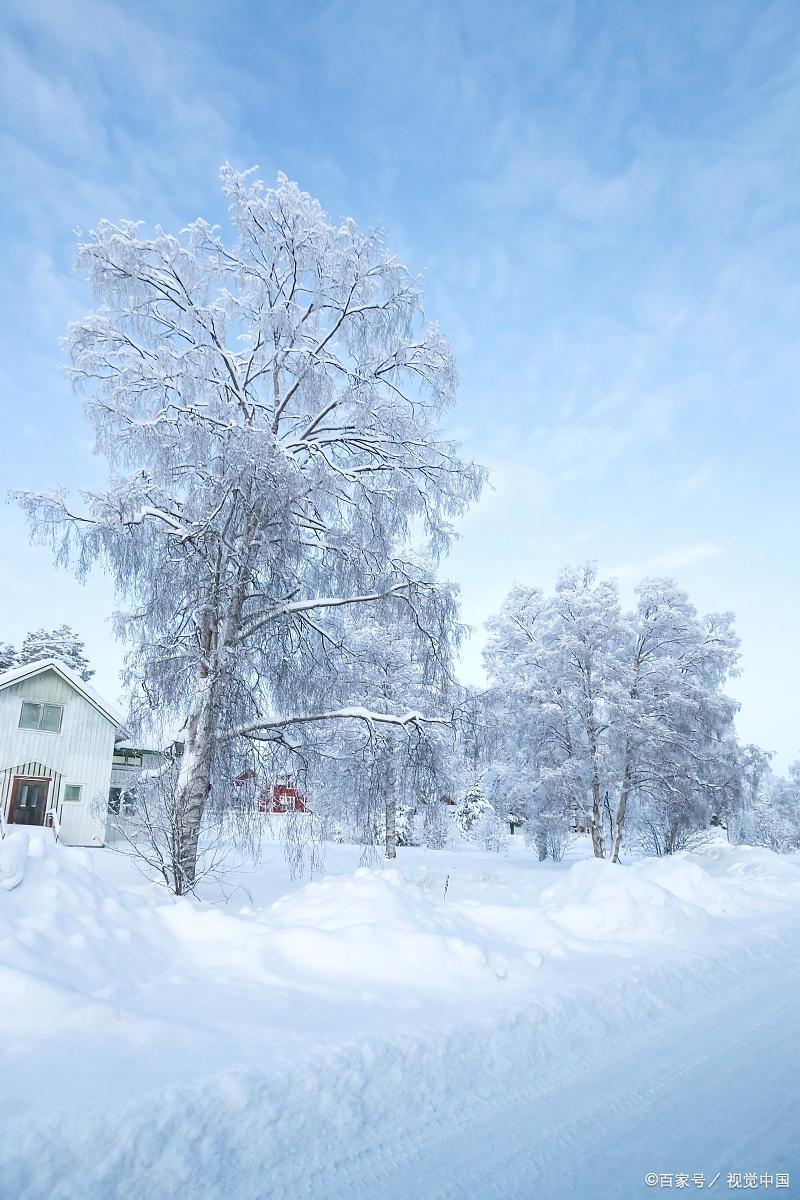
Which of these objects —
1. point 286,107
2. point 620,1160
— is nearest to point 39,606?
point 620,1160

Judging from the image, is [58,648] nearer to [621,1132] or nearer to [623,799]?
[623,799]

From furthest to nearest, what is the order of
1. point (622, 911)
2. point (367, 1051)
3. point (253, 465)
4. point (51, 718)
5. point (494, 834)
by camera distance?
point (494, 834) → point (51, 718) → point (253, 465) → point (622, 911) → point (367, 1051)

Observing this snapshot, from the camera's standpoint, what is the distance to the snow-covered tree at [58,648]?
43812mm

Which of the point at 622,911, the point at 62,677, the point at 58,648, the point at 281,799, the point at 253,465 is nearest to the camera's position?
the point at 622,911

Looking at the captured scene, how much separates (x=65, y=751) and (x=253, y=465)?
17.8m

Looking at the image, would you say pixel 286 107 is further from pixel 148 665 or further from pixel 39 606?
pixel 148 665

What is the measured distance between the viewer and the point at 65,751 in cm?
2209

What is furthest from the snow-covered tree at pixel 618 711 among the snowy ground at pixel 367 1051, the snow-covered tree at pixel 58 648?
the snow-covered tree at pixel 58 648

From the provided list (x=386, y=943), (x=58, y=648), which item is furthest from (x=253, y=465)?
(x=58, y=648)

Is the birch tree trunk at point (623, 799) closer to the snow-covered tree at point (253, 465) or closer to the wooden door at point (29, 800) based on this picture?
the snow-covered tree at point (253, 465)

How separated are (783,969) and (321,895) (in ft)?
15.0

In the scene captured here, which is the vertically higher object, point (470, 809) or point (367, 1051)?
point (470, 809)

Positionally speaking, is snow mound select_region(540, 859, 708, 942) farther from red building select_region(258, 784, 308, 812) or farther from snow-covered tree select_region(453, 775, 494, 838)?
snow-covered tree select_region(453, 775, 494, 838)

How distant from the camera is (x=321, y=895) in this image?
274 inches
